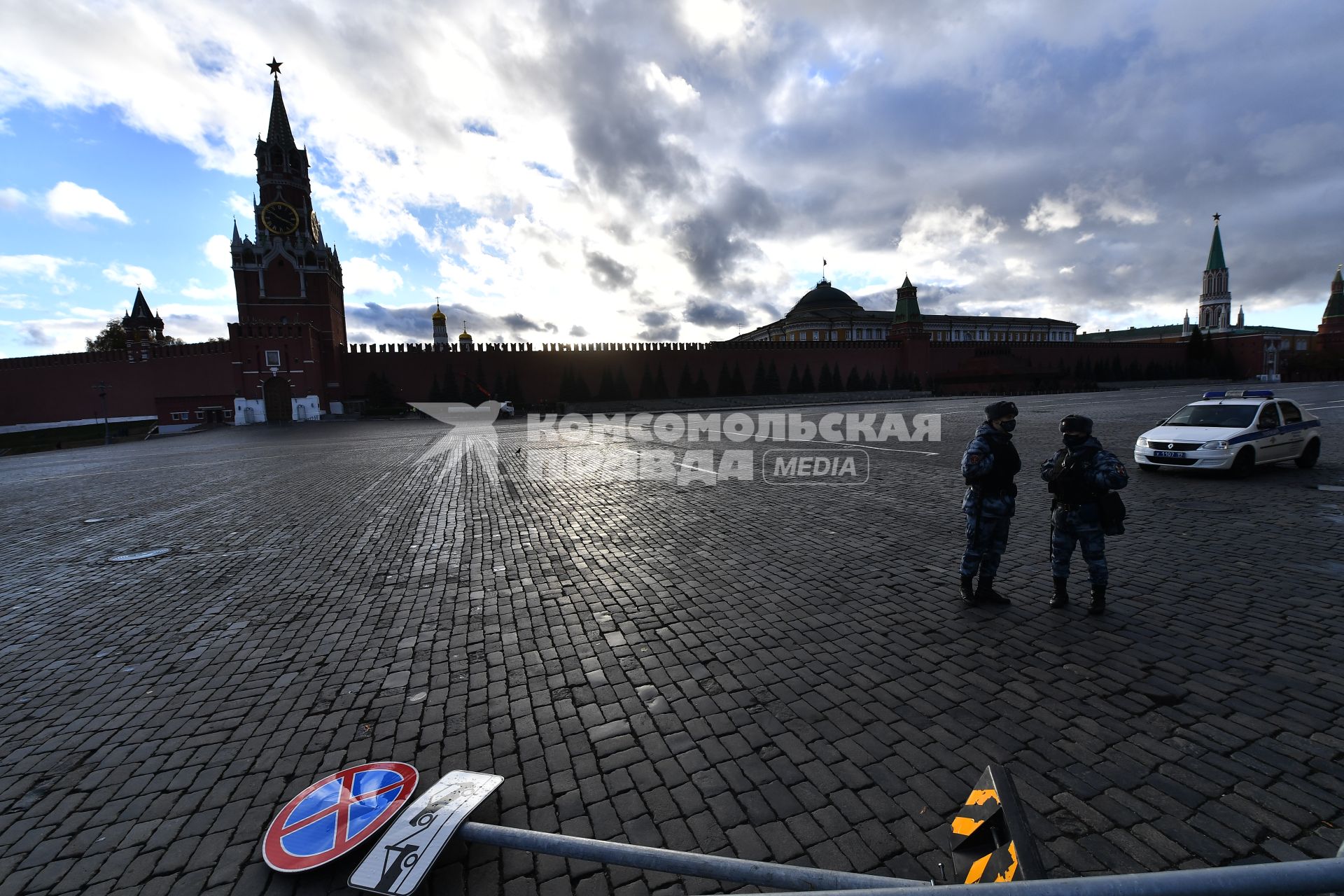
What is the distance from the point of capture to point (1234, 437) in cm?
939

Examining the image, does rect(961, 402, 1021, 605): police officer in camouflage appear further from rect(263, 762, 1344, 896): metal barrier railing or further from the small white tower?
the small white tower

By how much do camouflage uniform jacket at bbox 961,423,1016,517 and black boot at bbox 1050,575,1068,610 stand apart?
0.62 m

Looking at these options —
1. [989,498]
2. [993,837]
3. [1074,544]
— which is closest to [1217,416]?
[1074,544]

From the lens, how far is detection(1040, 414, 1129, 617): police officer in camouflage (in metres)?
4.11

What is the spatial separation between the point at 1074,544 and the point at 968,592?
83 centimetres

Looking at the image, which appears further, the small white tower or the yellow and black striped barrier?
the small white tower

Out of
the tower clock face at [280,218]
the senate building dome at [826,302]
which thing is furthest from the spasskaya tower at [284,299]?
the senate building dome at [826,302]

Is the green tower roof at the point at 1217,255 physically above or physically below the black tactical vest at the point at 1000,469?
above

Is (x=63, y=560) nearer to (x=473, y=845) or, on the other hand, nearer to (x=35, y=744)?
(x=35, y=744)

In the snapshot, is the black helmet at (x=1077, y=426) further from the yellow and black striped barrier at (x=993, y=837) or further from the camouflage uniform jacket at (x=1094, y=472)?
the yellow and black striped barrier at (x=993, y=837)

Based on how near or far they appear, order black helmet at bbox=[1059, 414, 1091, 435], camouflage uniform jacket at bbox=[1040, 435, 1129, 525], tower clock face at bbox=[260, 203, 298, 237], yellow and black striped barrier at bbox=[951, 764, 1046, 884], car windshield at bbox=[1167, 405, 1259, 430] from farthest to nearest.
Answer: tower clock face at bbox=[260, 203, 298, 237] → car windshield at bbox=[1167, 405, 1259, 430] → black helmet at bbox=[1059, 414, 1091, 435] → camouflage uniform jacket at bbox=[1040, 435, 1129, 525] → yellow and black striped barrier at bbox=[951, 764, 1046, 884]

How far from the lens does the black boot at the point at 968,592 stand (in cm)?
450

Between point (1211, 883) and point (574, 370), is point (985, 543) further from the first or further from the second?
point (574, 370)

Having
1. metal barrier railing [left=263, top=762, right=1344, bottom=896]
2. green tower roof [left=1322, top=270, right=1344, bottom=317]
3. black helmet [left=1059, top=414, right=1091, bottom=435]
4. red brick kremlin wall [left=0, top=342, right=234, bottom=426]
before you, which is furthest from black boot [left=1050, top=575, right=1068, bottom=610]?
green tower roof [left=1322, top=270, right=1344, bottom=317]
